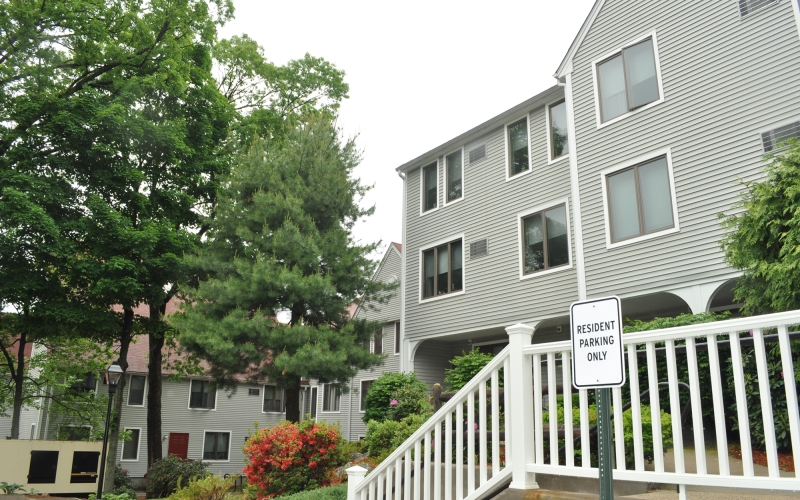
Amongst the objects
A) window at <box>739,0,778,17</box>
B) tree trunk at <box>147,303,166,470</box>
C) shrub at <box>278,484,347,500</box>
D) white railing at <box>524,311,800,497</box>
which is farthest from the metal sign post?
tree trunk at <box>147,303,166,470</box>

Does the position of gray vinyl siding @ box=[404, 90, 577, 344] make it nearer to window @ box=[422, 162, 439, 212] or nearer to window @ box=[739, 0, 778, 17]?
window @ box=[422, 162, 439, 212]

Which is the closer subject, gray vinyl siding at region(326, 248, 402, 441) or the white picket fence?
the white picket fence

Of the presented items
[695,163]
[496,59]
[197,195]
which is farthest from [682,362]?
[197,195]

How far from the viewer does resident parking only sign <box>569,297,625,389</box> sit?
10.9 ft

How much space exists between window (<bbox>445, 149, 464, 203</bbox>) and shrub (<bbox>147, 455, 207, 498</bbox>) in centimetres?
1171

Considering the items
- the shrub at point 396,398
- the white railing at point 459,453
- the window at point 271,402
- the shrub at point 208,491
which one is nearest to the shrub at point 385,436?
the shrub at point 396,398

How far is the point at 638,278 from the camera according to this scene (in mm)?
12898

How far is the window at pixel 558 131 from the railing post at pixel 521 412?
11.6 metres

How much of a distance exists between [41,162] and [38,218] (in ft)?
9.18

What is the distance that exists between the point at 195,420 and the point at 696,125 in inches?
1215

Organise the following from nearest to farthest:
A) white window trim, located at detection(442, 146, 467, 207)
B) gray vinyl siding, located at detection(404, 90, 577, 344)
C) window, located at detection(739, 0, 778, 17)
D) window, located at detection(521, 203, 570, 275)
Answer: window, located at detection(739, 0, 778, 17) < window, located at detection(521, 203, 570, 275) < gray vinyl siding, located at detection(404, 90, 577, 344) < white window trim, located at detection(442, 146, 467, 207)

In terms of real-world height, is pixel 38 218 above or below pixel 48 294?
above

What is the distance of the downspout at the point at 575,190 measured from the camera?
45.8 ft

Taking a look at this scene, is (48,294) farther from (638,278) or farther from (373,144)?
(638,278)
